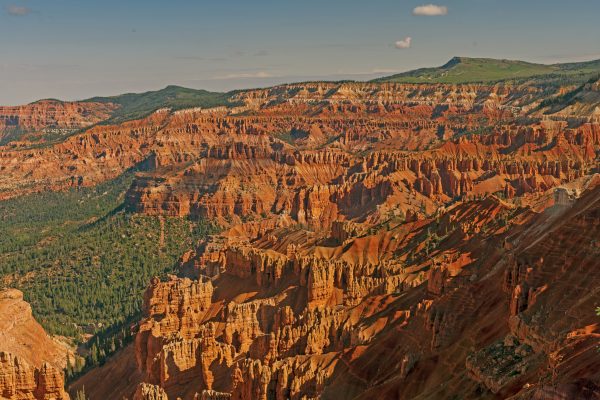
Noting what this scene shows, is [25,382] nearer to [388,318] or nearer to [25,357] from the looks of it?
[388,318]

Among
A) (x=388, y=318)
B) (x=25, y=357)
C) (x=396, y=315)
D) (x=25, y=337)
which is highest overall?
(x=396, y=315)

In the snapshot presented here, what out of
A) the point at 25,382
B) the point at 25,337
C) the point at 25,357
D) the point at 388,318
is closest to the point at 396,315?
the point at 388,318

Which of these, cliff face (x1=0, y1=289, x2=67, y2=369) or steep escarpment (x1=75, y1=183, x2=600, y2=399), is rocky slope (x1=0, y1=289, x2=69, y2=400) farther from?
steep escarpment (x1=75, y1=183, x2=600, y2=399)

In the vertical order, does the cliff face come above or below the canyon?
below

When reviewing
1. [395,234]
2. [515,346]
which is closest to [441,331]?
[515,346]

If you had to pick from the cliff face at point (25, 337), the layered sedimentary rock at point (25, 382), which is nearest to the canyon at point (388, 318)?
the layered sedimentary rock at point (25, 382)

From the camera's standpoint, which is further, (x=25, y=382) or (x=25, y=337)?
(x=25, y=337)

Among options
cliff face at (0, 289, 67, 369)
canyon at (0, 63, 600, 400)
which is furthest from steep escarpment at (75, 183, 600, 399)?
cliff face at (0, 289, 67, 369)

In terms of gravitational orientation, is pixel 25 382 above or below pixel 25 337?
above

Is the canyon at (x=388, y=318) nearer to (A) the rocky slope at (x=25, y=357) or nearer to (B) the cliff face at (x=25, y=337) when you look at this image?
(A) the rocky slope at (x=25, y=357)
